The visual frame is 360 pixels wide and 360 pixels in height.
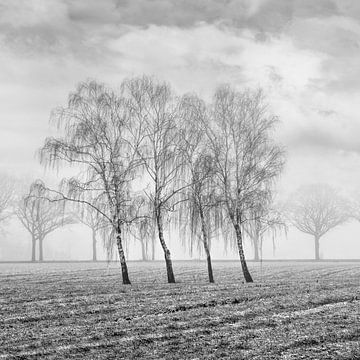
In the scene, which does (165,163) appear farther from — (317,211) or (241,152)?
(317,211)

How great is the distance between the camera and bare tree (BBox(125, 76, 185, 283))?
107 feet

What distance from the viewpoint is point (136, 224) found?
3147cm

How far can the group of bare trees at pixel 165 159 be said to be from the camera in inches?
1241

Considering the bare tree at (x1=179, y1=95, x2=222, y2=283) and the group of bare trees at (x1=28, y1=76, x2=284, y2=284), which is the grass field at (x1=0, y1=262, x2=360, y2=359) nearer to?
the group of bare trees at (x1=28, y1=76, x2=284, y2=284)

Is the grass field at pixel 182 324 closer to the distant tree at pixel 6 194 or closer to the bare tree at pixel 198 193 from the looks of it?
the bare tree at pixel 198 193

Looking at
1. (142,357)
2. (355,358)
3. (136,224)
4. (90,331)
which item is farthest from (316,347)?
(136,224)

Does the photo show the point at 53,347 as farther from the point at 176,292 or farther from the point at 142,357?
the point at 176,292

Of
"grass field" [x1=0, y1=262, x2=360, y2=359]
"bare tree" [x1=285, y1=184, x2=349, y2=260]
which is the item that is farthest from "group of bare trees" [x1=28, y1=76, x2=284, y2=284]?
"bare tree" [x1=285, y1=184, x2=349, y2=260]

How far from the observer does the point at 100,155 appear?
32031 millimetres

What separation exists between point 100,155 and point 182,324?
59.1 ft

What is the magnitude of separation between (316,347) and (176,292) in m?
13.8

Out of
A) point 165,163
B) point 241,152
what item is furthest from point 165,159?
point 241,152

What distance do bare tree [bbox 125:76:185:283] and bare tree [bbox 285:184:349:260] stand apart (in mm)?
54901

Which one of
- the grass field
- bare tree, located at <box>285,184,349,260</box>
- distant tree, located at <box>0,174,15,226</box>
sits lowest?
the grass field
